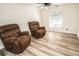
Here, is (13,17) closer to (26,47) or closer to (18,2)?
(18,2)

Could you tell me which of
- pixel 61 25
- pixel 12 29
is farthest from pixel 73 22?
pixel 12 29

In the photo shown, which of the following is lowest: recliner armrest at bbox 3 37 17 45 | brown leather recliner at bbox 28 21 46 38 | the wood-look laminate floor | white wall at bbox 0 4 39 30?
the wood-look laminate floor

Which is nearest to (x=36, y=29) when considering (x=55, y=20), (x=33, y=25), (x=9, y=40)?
(x=33, y=25)

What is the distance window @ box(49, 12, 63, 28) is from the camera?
151 centimetres

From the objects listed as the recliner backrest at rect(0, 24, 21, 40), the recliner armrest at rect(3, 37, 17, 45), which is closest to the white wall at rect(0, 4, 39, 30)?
the recliner backrest at rect(0, 24, 21, 40)

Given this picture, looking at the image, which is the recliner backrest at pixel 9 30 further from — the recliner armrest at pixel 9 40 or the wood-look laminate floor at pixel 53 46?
the wood-look laminate floor at pixel 53 46

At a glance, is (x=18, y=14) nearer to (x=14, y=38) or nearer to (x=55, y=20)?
(x=14, y=38)

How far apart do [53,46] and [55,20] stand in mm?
385

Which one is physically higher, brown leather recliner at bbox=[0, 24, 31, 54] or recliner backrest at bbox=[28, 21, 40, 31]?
recliner backrest at bbox=[28, 21, 40, 31]

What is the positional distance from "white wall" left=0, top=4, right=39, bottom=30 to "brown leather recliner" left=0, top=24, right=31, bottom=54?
0.07 m

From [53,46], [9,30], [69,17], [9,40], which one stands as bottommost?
[53,46]

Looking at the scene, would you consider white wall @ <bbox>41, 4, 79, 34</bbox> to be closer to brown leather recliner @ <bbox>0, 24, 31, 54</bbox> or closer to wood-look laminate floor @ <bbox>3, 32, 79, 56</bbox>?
wood-look laminate floor @ <bbox>3, 32, 79, 56</bbox>

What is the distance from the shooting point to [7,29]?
1474mm

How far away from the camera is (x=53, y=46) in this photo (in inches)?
61.4
